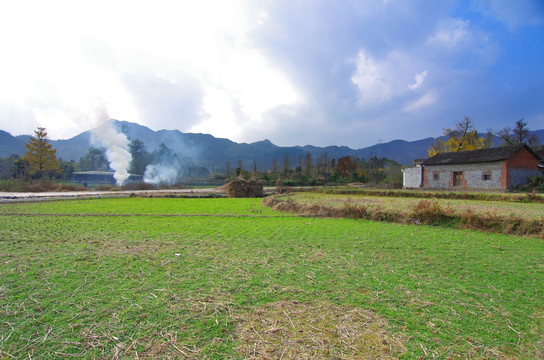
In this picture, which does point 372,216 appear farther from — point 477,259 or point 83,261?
point 83,261

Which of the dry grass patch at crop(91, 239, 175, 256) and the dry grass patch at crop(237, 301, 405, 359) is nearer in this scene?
the dry grass patch at crop(237, 301, 405, 359)

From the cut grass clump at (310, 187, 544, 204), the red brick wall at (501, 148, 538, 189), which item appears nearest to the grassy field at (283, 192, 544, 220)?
the cut grass clump at (310, 187, 544, 204)

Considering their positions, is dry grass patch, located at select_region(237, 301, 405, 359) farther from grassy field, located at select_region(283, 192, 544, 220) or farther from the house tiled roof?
the house tiled roof

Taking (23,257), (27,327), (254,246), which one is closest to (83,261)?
(23,257)

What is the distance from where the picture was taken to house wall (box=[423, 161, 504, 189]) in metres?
25.1

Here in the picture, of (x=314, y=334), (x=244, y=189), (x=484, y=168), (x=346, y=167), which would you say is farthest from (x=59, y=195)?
(x=346, y=167)

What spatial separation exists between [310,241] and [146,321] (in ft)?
14.5

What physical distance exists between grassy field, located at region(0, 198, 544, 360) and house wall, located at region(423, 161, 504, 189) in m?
23.9

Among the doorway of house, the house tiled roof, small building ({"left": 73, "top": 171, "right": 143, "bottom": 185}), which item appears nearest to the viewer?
the house tiled roof

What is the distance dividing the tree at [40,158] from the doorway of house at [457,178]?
51.3 meters

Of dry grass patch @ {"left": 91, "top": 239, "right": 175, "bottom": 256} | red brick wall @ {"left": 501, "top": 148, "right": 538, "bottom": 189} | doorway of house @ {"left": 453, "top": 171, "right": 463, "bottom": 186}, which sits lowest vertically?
dry grass patch @ {"left": 91, "top": 239, "right": 175, "bottom": 256}

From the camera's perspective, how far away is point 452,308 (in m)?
3.11

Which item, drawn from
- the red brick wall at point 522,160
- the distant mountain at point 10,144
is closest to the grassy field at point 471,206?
the red brick wall at point 522,160

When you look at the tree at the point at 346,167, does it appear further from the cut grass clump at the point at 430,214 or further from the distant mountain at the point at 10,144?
the distant mountain at the point at 10,144
